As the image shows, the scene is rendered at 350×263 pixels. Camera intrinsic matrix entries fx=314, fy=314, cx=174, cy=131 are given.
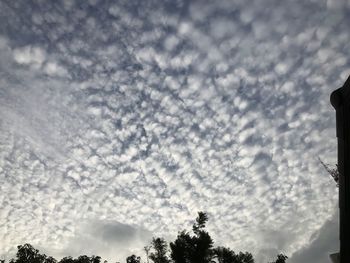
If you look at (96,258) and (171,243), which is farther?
(96,258)

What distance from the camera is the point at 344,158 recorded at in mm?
7191

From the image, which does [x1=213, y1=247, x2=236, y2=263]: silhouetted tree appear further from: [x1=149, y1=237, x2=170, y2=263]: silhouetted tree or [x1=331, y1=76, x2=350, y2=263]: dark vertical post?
[x1=331, y1=76, x2=350, y2=263]: dark vertical post

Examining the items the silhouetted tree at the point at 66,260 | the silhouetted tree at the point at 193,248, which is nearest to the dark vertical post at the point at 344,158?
the silhouetted tree at the point at 193,248

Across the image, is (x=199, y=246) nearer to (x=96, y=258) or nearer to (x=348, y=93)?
(x=96, y=258)

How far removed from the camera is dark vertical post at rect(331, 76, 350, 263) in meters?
6.97

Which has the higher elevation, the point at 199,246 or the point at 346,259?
the point at 199,246

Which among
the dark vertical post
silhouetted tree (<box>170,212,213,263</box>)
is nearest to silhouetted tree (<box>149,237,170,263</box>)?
silhouetted tree (<box>170,212,213,263</box>)

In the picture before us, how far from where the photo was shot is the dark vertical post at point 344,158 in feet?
22.9

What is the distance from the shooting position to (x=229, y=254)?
138 ft

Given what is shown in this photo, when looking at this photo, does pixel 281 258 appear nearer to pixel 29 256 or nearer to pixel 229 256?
pixel 229 256

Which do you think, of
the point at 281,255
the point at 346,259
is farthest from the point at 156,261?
the point at 346,259

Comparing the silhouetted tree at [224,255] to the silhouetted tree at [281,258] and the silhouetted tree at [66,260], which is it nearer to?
the silhouetted tree at [281,258]

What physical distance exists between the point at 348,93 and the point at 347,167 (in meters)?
1.67

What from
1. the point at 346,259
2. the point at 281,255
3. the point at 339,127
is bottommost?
the point at 346,259
